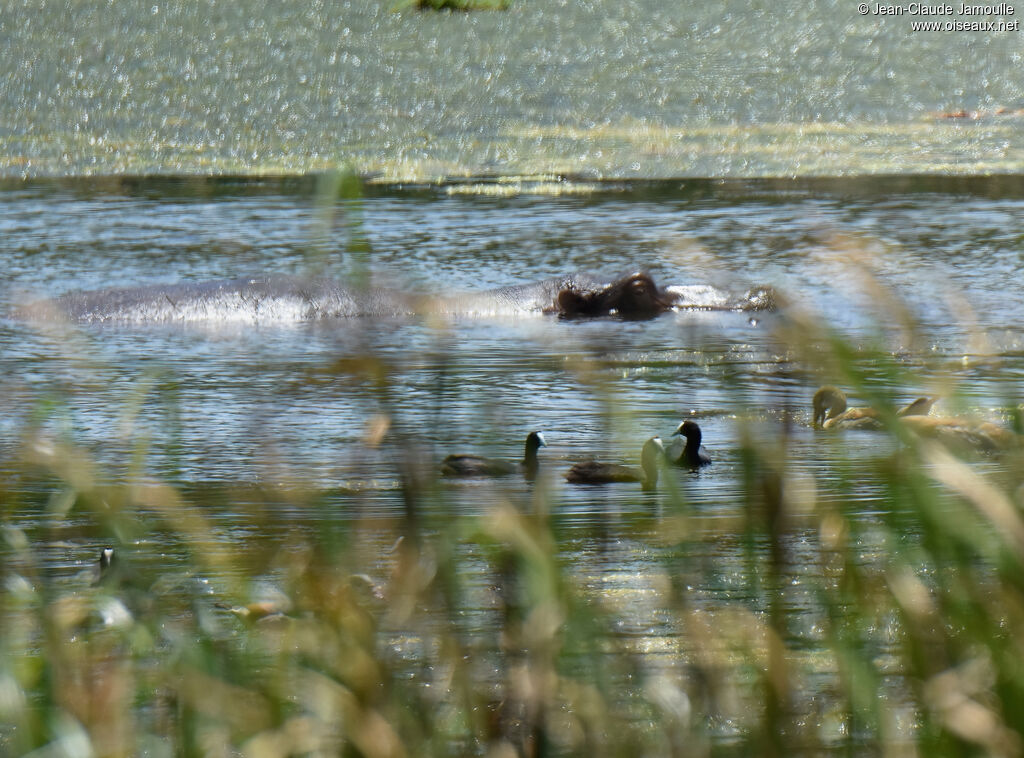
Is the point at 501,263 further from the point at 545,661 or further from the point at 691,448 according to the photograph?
the point at 545,661

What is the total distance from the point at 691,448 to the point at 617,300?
3164 mm

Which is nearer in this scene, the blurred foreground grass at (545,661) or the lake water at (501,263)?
the blurred foreground grass at (545,661)

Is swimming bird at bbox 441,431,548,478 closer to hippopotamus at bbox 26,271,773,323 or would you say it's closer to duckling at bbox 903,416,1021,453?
duckling at bbox 903,416,1021,453

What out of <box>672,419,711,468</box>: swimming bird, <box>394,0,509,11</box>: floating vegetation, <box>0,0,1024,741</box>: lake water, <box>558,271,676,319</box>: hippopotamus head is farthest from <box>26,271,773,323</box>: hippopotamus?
<box>394,0,509,11</box>: floating vegetation

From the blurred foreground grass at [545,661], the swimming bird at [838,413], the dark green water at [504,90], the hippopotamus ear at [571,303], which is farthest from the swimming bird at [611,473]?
the dark green water at [504,90]

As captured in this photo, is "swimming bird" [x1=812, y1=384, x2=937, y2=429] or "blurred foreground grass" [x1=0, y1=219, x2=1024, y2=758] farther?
"swimming bird" [x1=812, y1=384, x2=937, y2=429]

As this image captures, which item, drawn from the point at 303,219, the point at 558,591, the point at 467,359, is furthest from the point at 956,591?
the point at 303,219

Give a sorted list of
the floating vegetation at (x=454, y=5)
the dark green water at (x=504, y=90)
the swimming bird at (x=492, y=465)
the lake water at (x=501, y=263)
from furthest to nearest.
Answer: the floating vegetation at (x=454, y=5) < the dark green water at (x=504, y=90) < the swimming bird at (x=492, y=465) < the lake water at (x=501, y=263)

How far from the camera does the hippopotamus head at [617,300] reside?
23.5ft

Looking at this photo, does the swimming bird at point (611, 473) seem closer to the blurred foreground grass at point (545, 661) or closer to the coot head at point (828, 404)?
the coot head at point (828, 404)

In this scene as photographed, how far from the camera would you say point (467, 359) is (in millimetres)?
5953

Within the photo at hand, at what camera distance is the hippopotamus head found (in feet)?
23.5

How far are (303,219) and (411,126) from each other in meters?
2.53

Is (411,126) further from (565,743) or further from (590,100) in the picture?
(565,743)
